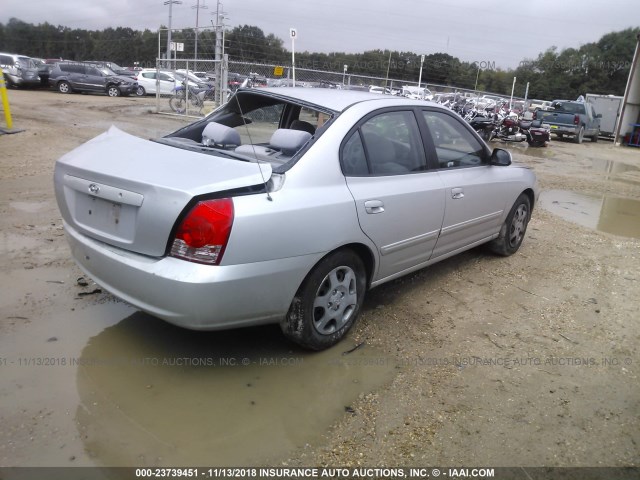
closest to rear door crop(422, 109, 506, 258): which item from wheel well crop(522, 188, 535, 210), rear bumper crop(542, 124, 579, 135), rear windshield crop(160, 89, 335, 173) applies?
wheel well crop(522, 188, 535, 210)

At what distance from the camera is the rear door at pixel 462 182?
4027mm

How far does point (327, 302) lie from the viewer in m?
3.14

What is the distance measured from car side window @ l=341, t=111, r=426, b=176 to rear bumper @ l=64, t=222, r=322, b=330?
0.80 metres

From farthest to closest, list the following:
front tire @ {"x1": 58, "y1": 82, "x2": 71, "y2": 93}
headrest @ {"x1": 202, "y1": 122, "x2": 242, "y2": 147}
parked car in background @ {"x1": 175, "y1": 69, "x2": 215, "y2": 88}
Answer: front tire @ {"x1": 58, "y1": 82, "x2": 71, "y2": 93} → parked car in background @ {"x1": 175, "y1": 69, "x2": 215, "y2": 88} → headrest @ {"x1": 202, "y1": 122, "x2": 242, "y2": 147}

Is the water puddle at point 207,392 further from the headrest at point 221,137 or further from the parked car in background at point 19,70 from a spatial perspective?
the parked car in background at point 19,70

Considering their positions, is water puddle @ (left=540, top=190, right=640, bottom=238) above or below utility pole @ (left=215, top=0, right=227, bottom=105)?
below

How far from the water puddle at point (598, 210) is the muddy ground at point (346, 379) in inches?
105

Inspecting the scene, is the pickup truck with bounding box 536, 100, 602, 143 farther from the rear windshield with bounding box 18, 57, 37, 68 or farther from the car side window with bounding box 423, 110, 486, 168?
the rear windshield with bounding box 18, 57, 37, 68

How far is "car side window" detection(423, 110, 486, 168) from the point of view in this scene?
4.07 metres

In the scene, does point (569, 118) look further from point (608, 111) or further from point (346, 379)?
point (346, 379)

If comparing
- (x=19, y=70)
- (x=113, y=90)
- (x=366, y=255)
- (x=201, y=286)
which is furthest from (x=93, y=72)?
(x=201, y=286)

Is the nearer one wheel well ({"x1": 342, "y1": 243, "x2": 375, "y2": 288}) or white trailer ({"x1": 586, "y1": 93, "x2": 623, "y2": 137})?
wheel well ({"x1": 342, "y1": 243, "x2": 375, "y2": 288})

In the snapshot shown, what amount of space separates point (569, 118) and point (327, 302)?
23.3 metres

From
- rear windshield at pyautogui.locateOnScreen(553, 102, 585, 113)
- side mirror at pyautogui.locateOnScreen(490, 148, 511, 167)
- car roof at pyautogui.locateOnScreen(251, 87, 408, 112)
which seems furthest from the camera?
rear windshield at pyautogui.locateOnScreen(553, 102, 585, 113)
